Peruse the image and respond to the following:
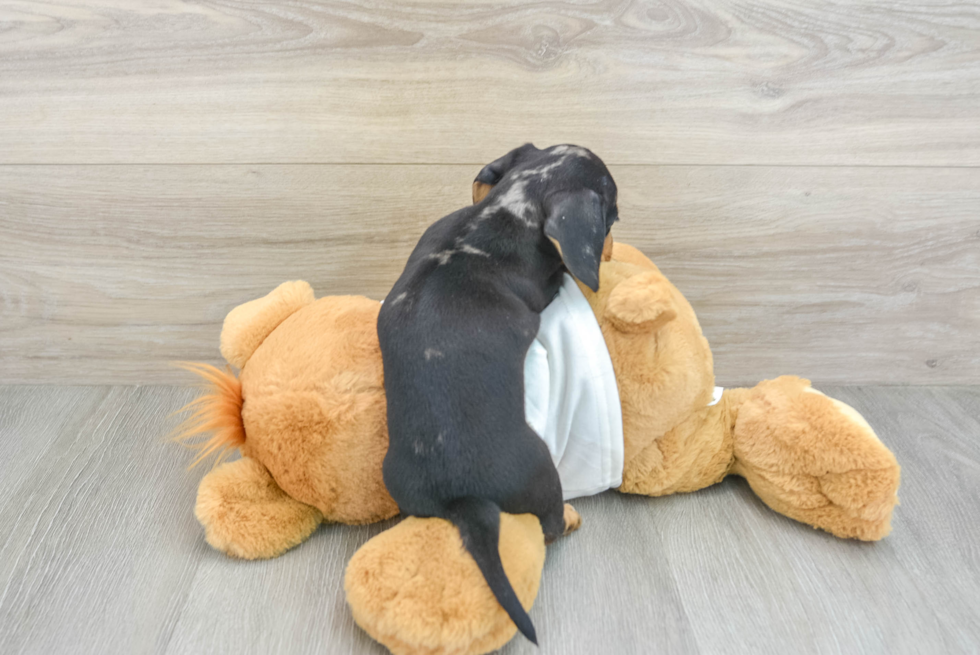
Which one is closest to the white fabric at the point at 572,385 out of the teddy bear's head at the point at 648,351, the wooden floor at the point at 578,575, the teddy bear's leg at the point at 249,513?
the teddy bear's head at the point at 648,351

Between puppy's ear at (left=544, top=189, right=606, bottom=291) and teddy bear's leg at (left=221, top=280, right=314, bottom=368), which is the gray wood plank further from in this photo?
puppy's ear at (left=544, top=189, right=606, bottom=291)

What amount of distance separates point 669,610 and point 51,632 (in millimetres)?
Result: 711

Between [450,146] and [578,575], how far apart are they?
2.22 feet

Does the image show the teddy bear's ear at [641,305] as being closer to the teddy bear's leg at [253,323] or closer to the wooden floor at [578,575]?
the wooden floor at [578,575]

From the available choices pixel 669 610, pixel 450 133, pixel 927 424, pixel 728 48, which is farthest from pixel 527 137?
pixel 927 424

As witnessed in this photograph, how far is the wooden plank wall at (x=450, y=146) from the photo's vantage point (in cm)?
107

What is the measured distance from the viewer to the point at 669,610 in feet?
2.68

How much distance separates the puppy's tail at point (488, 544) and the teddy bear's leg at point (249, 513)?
0.26m

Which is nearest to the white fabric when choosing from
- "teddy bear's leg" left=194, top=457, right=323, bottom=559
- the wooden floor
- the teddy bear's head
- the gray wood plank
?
the teddy bear's head

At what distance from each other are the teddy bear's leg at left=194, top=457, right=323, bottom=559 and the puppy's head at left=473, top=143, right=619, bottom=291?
477 millimetres

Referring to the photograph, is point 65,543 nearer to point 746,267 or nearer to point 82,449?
point 82,449

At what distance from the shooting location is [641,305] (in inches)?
33.4

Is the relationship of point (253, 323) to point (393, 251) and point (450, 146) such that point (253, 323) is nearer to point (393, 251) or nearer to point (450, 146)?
point (393, 251)

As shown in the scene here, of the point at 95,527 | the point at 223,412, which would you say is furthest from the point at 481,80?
the point at 95,527
